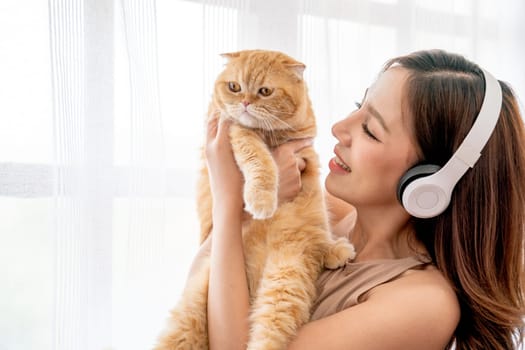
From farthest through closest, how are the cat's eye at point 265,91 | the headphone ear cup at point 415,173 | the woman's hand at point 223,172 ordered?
the cat's eye at point 265,91
the woman's hand at point 223,172
the headphone ear cup at point 415,173

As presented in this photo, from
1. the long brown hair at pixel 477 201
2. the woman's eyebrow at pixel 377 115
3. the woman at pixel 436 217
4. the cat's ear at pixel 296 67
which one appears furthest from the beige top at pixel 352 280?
the cat's ear at pixel 296 67

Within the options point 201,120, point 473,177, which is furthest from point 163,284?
point 473,177

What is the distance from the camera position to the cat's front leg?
1.23 meters

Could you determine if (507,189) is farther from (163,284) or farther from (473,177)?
(163,284)

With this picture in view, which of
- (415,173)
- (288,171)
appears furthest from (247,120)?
(415,173)

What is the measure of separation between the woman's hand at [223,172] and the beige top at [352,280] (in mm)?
278

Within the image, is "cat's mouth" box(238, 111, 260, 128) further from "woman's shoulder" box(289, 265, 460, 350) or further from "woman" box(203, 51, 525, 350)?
"woman's shoulder" box(289, 265, 460, 350)

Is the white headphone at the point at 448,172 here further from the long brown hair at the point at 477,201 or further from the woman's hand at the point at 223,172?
the woman's hand at the point at 223,172

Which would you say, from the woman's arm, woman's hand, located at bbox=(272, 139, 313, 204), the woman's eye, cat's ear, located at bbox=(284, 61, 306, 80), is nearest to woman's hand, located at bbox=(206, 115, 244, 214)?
the woman's arm

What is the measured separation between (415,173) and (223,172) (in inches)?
18.1

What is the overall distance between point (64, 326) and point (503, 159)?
1239 millimetres

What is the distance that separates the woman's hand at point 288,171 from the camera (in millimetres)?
1358

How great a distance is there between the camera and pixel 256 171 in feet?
4.19

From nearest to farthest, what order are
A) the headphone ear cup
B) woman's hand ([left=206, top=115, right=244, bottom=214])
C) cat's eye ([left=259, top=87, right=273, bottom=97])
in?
→ the headphone ear cup < woman's hand ([left=206, top=115, right=244, bottom=214]) < cat's eye ([left=259, top=87, right=273, bottom=97])
